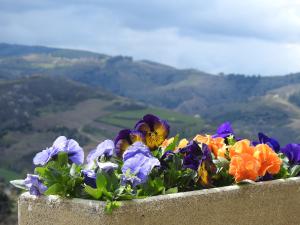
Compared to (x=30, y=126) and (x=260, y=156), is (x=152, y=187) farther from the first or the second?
(x=30, y=126)

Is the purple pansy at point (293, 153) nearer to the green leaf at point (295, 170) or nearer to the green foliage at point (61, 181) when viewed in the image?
the green leaf at point (295, 170)

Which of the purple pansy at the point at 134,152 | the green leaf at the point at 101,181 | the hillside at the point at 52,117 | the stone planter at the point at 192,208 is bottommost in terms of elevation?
the hillside at the point at 52,117

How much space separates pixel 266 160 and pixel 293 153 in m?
0.40

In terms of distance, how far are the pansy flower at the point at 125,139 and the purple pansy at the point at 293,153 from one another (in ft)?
3.00

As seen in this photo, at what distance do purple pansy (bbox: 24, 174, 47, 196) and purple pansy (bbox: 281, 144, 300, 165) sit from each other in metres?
1.52

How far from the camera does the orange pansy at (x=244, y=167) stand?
3.00 m

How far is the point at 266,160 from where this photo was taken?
3.14m

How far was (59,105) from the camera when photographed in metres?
180

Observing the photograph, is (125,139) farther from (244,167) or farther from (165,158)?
(244,167)

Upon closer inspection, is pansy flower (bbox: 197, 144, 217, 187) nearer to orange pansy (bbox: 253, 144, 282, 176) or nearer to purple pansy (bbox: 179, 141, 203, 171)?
purple pansy (bbox: 179, 141, 203, 171)

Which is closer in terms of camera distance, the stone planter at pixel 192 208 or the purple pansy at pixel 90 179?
the stone planter at pixel 192 208

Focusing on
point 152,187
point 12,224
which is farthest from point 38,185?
point 12,224

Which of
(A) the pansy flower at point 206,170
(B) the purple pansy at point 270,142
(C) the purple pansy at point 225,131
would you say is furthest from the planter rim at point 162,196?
(C) the purple pansy at point 225,131

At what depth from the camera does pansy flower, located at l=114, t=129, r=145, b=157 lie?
3.15m
